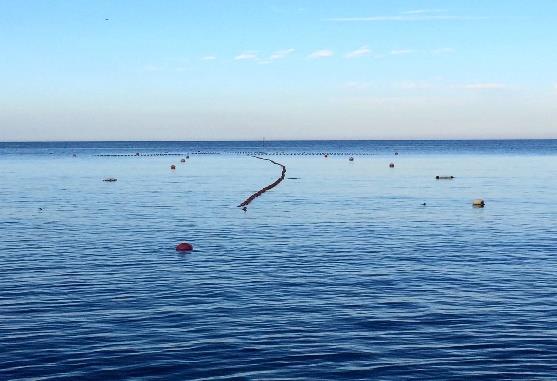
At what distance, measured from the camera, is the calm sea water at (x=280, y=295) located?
69.2ft

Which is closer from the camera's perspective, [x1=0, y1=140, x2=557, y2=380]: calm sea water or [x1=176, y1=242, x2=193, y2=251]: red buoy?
[x1=0, y1=140, x2=557, y2=380]: calm sea water

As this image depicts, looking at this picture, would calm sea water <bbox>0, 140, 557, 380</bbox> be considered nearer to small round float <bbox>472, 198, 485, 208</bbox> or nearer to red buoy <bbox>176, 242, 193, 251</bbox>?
red buoy <bbox>176, 242, 193, 251</bbox>

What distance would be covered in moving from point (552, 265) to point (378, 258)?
8.75 meters

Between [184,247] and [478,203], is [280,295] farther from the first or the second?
[478,203]

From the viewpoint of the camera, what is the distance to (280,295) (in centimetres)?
2981

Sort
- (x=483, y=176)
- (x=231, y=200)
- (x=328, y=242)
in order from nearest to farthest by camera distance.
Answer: (x=328, y=242)
(x=231, y=200)
(x=483, y=176)

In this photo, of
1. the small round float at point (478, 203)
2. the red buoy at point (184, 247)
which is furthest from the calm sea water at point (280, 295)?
the small round float at point (478, 203)

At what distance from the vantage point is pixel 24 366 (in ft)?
68.1

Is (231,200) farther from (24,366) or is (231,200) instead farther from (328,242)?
(24,366)

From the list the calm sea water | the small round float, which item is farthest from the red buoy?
the small round float

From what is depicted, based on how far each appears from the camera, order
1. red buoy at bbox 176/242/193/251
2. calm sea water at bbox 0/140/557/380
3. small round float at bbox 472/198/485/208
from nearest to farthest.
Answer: calm sea water at bbox 0/140/557/380 < red buoy at bbox 176/242/193/251 < small round float at bbox 472/198/485/208

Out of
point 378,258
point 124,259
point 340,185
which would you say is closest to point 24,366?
point 124,259

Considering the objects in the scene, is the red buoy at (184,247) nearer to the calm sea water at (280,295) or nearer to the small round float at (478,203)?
the calm sea water at (280,295)

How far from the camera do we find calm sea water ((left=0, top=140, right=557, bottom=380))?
2109 cm
